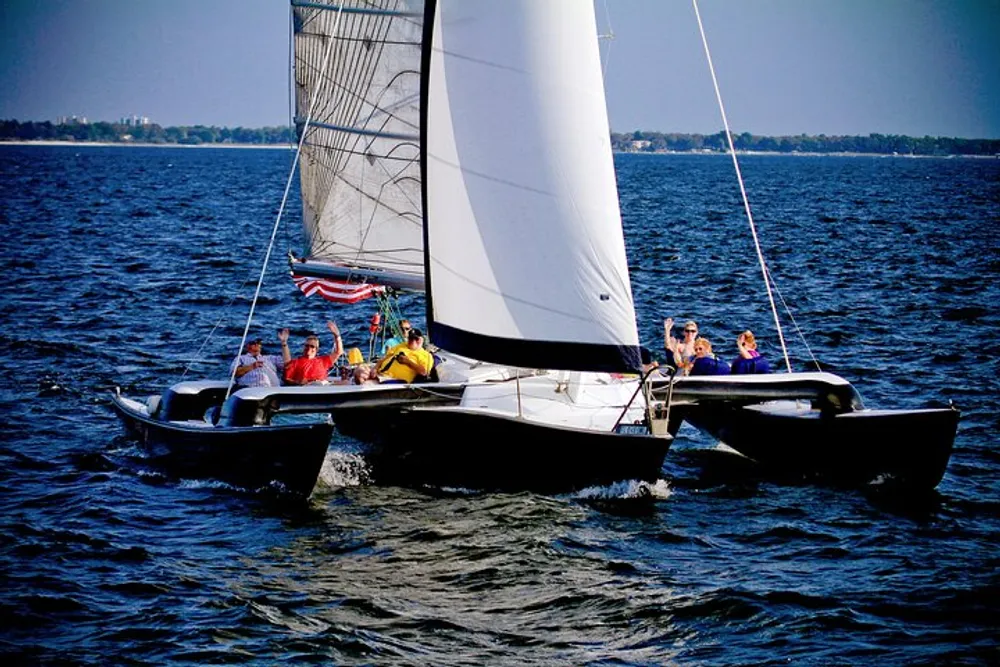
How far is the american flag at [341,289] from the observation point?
22688mm

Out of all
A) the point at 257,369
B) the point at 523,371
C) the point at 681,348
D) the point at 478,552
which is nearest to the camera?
the point at 478,552

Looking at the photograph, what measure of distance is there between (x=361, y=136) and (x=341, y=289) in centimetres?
241

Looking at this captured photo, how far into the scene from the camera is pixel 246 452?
18.7 m

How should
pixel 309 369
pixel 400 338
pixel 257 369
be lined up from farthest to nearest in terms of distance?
pixel 400 338 → pixel 257 369 → pixel 309 369

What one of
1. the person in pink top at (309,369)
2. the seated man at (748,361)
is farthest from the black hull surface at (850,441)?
the person in pink top at (309,369)

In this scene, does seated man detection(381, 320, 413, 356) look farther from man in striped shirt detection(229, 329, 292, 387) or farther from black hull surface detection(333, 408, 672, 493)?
black hull surface detection(333, 408, 672, 493)

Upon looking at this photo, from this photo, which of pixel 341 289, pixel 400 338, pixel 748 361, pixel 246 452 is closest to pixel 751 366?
pixel 748 361

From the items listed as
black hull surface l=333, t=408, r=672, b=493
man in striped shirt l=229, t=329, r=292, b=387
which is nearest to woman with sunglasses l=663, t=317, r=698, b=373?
black hull surface l=333, t=408, r=672, b=493

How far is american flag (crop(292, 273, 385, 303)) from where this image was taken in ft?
74.4

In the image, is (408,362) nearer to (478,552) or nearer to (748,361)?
(478,552)

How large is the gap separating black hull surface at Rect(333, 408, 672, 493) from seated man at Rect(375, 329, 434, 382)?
0.80m

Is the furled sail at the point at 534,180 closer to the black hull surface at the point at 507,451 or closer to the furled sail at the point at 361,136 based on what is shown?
the black hull surface at the point at 507,451

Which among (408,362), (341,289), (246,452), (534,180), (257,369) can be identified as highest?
(534,180)

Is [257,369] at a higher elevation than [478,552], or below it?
higher
